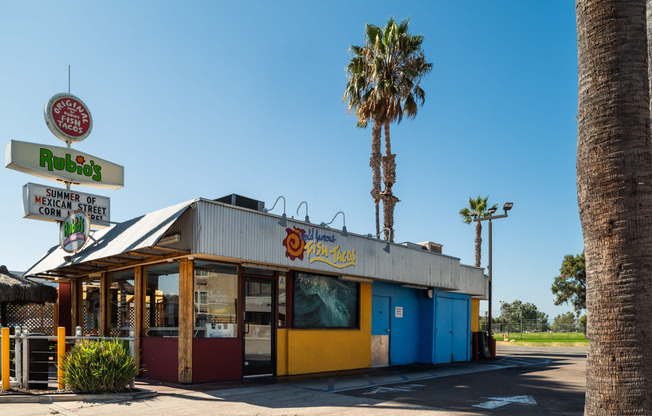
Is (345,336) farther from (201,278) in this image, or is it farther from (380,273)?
(201,278)

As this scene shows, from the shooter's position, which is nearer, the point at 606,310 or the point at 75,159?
the point at 606,310

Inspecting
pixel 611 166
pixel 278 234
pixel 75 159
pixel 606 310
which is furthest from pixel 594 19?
pixel 75 159

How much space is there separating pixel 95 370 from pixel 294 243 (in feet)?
18.4

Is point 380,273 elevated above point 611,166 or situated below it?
below

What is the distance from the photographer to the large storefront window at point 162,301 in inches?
496

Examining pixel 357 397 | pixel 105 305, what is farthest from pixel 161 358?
pixel 357 397

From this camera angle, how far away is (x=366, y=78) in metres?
26.3

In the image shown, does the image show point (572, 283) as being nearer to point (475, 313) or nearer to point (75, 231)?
point (475, 313)

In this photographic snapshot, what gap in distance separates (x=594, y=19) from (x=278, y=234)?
31.5ft

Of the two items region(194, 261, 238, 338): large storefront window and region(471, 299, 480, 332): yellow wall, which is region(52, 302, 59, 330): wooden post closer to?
region(194, 261, 238, 338): large storefront window

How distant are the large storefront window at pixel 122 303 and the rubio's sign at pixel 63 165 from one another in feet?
10.7

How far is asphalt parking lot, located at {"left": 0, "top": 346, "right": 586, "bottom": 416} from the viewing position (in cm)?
912

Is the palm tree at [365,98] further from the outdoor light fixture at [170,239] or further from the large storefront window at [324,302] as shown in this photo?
the outdoor light fixture at [170,239]

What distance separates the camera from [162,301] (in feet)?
42.8
